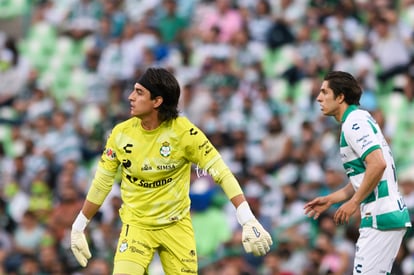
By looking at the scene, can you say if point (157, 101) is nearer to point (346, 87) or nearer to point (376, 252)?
point (346, 87)

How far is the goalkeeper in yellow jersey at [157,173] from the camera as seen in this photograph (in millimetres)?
9938

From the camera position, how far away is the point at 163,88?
10.0 metres

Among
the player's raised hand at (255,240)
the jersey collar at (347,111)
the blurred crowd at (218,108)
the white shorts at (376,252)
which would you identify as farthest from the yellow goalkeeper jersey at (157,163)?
the blurred crowd at (218,108)

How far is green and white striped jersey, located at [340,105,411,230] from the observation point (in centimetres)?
968

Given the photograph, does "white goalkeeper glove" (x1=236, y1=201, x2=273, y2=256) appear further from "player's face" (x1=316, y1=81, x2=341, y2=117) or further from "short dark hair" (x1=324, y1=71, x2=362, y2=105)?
"short dark hair" (x1=324, y1=71, x2=362, y2=105)

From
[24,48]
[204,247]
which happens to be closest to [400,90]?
[204,247]

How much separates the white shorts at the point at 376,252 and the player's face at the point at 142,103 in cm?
224

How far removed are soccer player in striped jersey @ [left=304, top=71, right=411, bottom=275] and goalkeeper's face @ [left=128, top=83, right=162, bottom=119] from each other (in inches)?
61.6

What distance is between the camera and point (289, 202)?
51.5 feet

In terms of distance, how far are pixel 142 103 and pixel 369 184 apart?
2.17 meters

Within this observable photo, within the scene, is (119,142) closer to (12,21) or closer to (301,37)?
(301,37)

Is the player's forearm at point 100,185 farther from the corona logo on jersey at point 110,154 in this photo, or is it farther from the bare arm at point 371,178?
the bare arm at point 371,178

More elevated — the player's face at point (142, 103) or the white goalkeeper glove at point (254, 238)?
the player's face at point (142, 103)

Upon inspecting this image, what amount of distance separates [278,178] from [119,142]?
669 cm
